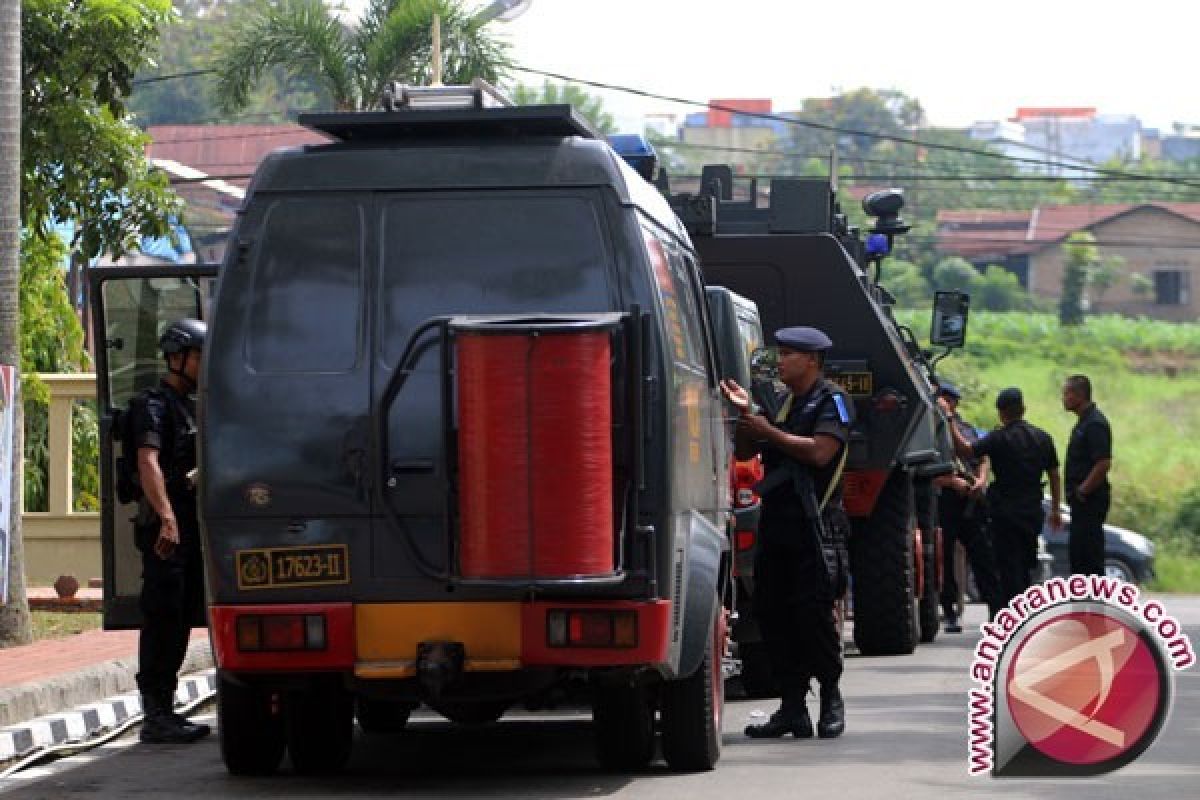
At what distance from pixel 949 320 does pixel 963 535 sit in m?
1.80

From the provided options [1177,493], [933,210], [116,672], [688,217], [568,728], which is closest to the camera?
[568,728]

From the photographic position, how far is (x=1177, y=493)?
52.1m

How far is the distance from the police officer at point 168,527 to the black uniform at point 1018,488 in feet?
26.4

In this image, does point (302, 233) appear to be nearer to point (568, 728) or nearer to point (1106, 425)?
point (568, 728)

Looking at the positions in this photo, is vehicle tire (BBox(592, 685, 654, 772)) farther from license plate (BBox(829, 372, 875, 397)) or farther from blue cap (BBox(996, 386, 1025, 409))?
blue cap (BBox(996, 386, 1025, 409))

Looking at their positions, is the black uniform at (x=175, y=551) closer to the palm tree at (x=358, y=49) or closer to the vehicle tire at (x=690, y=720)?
the vehicle tire at (x=690, y=720)

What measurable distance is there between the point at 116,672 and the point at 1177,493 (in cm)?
3985

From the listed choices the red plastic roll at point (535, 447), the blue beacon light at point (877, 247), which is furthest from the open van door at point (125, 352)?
the blue beacon light at point (877, 247)

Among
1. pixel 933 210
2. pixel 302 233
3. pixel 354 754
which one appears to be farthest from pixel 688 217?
pixel 933 210

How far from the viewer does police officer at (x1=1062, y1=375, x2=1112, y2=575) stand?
61.1ft

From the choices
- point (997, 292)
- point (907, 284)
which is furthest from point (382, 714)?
point (997, 292)

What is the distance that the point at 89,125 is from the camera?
19344 millimetres

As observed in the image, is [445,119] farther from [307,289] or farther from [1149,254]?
[1149,254]

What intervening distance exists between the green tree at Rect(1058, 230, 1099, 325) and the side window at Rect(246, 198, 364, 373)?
77923mm
